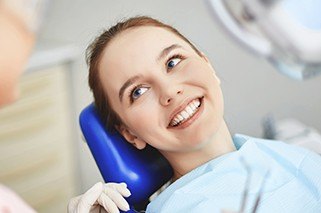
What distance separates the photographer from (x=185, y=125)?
1.04 meters

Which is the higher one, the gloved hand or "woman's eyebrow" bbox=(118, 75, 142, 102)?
"woman's eyebrow" bbox=(118, 75, 142, 102)

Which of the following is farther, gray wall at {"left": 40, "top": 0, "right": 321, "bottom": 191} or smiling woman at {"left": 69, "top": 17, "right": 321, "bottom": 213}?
gray wall at {"left": 40, "top": 0, "right": 321, "bottom": 191}

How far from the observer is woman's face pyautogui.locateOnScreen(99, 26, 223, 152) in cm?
104

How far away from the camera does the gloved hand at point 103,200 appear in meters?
1.08

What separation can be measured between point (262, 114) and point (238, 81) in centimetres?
18

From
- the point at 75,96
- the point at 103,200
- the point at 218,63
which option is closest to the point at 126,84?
the point at 103,200

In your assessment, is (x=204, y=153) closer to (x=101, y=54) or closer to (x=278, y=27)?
(x=101, y=54)

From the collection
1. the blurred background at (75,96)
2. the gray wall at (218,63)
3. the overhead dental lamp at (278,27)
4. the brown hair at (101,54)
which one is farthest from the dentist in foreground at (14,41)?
the gray wall at (218,63)

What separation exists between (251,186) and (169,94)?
24 cm

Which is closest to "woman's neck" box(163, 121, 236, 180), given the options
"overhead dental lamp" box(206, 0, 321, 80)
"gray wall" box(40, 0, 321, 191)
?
"overhead dental lamp" box(206, 0, 321, 80)

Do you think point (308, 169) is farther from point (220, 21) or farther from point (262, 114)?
point (262, 114)

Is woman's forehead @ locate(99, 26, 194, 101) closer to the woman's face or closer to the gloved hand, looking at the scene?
the woman's face

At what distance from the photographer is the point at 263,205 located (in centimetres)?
99

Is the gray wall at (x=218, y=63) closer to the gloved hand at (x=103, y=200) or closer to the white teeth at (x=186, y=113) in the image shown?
the gloved hand at (x=103, y=200)
